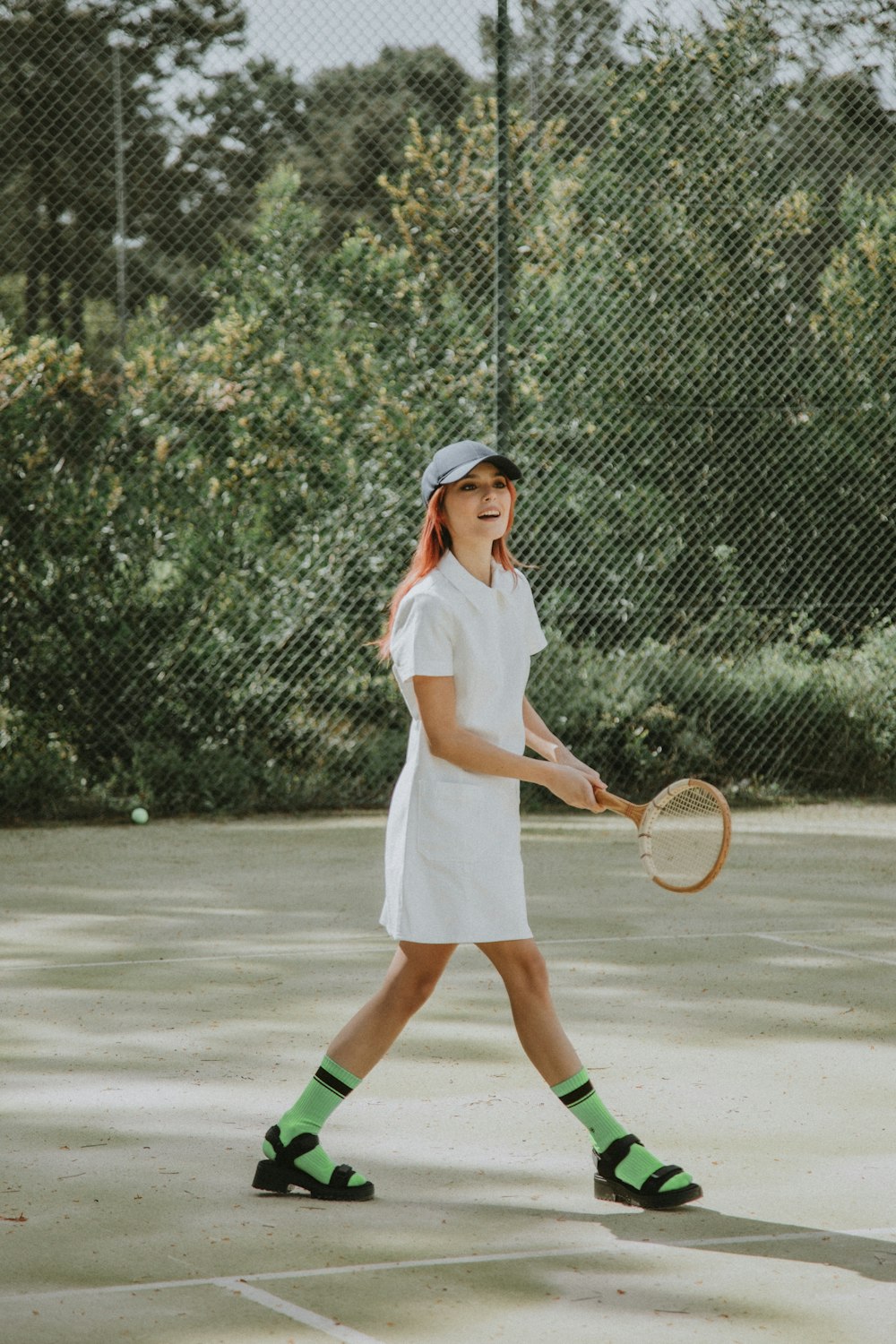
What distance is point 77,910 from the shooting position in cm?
712

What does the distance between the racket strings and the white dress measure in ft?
Answer: 1.36

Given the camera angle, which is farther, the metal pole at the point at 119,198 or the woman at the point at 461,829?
the metal pole at the point at 119,198

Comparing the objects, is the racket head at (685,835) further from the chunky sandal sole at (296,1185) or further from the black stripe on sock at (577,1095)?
the chunky sandal sole at (296,1185)

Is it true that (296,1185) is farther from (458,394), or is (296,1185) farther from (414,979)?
(458,394)

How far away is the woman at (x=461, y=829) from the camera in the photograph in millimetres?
3459

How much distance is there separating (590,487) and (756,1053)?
6214 millimetres

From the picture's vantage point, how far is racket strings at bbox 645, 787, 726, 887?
383 centimetres

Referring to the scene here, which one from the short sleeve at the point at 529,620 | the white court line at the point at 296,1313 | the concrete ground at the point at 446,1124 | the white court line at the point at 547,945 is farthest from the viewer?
the white court line at the point at 547,945

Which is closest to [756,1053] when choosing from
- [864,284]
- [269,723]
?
[269,723]

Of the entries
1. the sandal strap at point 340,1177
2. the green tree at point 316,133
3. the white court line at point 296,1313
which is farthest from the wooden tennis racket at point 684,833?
the green tree at point 316,133

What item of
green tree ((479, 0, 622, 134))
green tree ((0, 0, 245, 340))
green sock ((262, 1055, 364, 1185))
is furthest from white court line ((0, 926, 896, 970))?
green tree ((479, 0, 622, 134))

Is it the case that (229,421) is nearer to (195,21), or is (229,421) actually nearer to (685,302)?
(685,302)

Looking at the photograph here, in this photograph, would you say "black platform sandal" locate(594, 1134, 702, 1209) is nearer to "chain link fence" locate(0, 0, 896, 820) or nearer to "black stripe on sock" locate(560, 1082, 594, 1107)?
"black stripe on sock" locate(560, 1082, 594, 1107)

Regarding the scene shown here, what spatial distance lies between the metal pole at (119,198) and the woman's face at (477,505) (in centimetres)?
698
